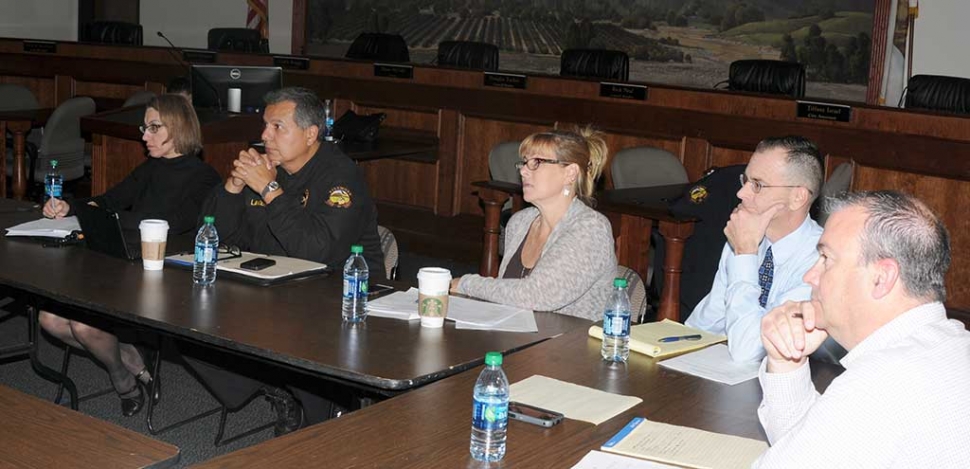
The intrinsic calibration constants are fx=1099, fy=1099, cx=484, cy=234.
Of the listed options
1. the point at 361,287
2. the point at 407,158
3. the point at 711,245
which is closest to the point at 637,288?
the point at 361,287

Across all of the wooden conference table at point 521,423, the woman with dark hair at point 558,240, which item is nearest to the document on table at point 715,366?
the wooden conference table at point 521,423

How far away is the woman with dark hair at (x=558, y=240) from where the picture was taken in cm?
336

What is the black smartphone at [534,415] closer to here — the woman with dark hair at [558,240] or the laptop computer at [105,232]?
the woman with dark hair at [558,240]

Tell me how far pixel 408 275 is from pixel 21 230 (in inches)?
121

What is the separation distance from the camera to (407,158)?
8.12 meters

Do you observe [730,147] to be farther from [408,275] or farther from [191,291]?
[191,291]

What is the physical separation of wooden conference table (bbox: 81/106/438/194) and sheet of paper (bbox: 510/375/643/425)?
398cm

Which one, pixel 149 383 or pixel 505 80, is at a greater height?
pixel 505 80

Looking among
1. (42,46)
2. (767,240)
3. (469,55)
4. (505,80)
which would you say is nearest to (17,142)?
(42,46)

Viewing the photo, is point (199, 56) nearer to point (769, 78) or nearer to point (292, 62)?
point (292, 62)

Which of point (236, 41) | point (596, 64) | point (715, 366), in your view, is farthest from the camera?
point (236, 41)

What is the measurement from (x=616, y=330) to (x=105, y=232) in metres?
1.83

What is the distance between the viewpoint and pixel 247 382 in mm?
3713

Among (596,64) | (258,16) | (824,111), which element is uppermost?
(258,16)
